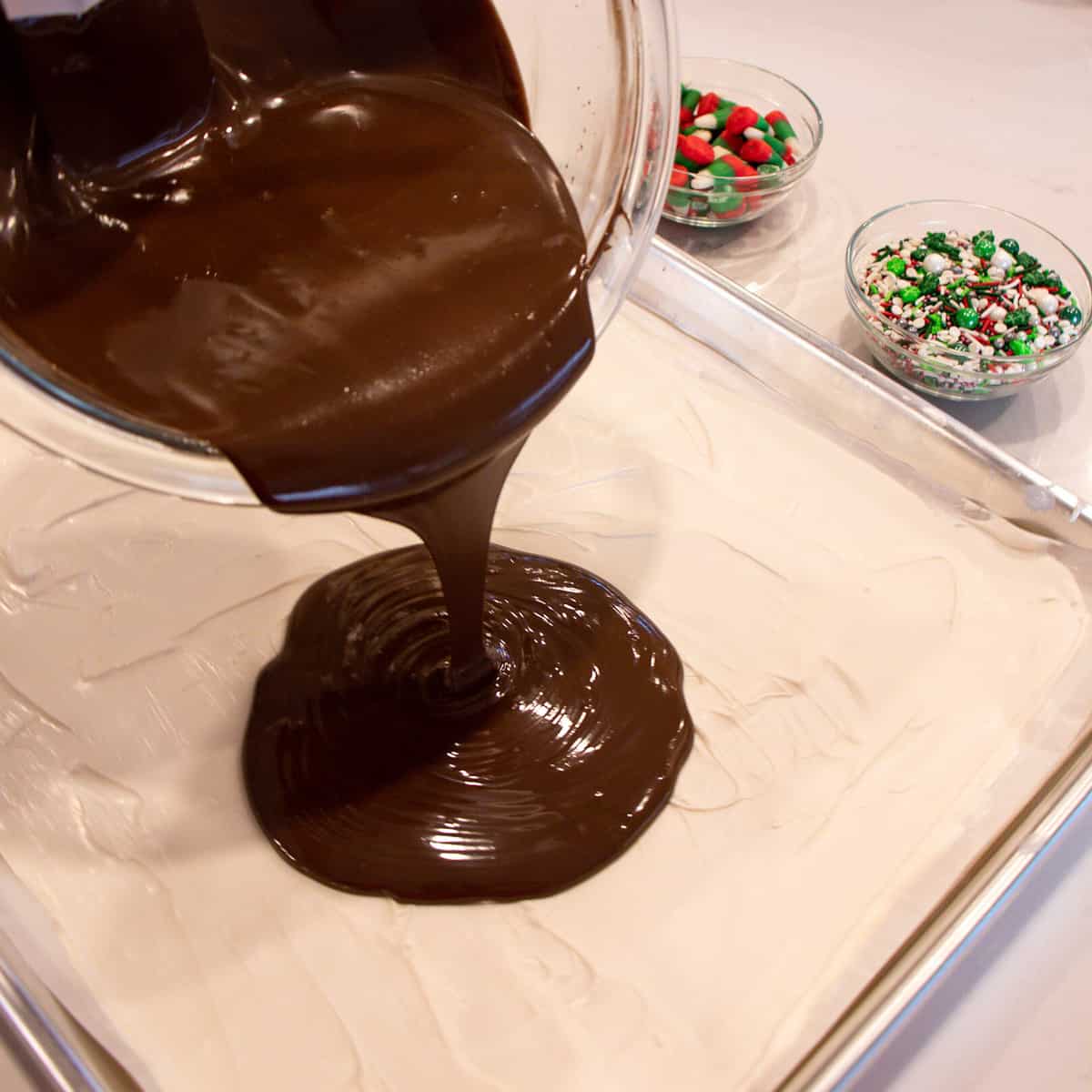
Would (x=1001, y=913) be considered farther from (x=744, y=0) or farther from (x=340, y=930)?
(x=744, y=0)

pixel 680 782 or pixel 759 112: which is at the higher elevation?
pixel 759 112

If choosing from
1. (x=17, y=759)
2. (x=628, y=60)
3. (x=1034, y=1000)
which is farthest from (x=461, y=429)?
(x=1034, y=1000)

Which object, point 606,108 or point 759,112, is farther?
point 759,112

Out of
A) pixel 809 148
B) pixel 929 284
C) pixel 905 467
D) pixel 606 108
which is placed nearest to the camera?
pixel 606 108

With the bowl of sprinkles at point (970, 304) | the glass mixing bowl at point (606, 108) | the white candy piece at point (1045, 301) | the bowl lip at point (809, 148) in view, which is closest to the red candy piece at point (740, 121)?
the bowl lip at point (809, 148)

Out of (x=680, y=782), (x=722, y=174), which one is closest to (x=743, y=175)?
(x=722, y=174)

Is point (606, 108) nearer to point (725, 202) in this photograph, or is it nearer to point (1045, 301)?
point (725, 202)

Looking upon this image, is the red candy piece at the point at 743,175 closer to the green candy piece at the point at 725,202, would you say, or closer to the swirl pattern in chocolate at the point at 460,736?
the green candy piece at the point at 725,202
